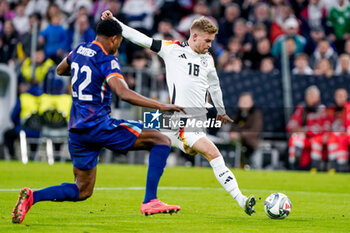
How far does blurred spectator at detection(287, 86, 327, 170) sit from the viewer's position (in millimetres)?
17781

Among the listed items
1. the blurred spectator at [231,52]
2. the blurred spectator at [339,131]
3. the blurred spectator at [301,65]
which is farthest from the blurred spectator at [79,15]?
the blurred spectator at [339,131]

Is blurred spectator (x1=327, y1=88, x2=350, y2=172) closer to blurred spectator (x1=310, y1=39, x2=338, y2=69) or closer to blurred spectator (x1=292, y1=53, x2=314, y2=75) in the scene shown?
blurred spectator (x1=292, y1=53, x2=314, y2=75)

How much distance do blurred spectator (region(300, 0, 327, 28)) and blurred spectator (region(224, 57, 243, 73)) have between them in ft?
8.84

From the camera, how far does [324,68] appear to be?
60.0 ft

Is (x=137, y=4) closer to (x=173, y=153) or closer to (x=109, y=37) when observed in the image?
(x=173, y=153)

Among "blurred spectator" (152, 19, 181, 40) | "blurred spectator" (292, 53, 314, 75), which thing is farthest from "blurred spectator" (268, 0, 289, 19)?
"blurred spectator" (152, 19, 181, 40)

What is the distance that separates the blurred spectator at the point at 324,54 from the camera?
18719 mm

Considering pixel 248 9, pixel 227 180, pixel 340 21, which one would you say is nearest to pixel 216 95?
pixel 227 180

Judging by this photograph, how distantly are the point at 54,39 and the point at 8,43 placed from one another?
175cm

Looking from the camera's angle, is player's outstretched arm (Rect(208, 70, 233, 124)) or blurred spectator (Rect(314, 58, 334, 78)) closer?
player's outstretched arm (Rect(208, 70, 233, 124))

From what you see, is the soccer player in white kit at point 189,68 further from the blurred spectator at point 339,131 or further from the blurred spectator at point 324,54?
the blurred spectator at point 324,54

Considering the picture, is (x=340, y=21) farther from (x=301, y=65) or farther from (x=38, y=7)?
(x=38, y=7)

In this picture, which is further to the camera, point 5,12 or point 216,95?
point 5,12

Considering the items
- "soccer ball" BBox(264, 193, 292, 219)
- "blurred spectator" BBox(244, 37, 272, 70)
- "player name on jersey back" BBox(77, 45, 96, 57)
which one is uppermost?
"blurred spectator" BBox(244, 37, 272, 70)
